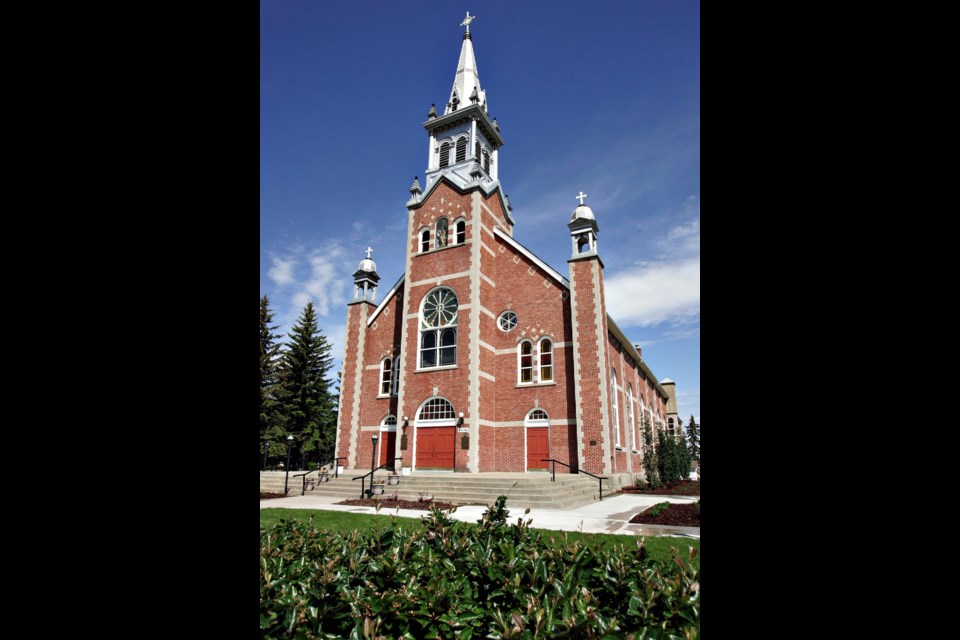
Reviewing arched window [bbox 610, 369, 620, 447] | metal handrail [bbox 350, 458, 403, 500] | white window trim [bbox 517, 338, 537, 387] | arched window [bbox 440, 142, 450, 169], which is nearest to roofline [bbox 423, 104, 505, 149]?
arched window [bbox 440, 142, 450, 169]

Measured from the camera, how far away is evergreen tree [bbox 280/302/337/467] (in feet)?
137

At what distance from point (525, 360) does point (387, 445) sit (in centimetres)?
798

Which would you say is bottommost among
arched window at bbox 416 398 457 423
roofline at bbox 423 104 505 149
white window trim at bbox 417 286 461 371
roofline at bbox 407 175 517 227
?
arched window at bbox 416 398 457 423

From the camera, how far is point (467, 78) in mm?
31297

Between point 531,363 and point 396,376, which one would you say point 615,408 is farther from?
point 396,376

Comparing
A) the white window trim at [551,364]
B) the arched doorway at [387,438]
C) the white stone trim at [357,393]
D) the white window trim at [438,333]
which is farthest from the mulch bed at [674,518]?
the white stone trim at [357,393]

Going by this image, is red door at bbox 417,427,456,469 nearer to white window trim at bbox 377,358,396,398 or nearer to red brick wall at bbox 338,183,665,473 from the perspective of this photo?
red brick wall at bbox 338,183,665,473

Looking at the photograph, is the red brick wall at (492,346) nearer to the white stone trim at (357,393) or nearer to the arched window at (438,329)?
the white stone trim at (357,393)

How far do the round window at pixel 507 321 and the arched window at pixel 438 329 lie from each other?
2.30 meters

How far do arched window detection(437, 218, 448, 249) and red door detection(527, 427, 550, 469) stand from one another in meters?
10.4
